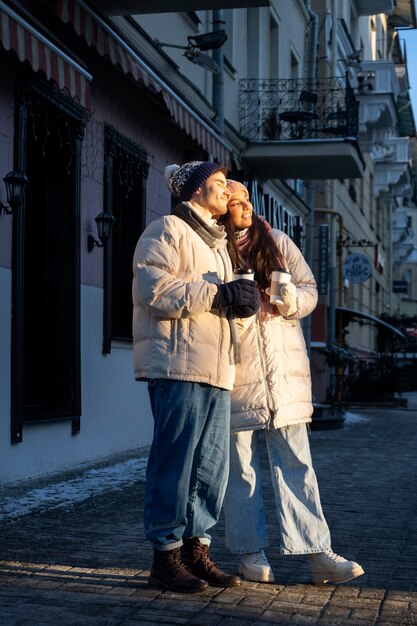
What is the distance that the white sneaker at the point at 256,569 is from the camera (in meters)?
5.03

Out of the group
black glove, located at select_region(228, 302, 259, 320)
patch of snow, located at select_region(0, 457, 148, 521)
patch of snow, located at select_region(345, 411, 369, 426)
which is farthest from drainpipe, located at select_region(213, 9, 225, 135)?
black glove, located at select_region(228, 302, 259, 320)

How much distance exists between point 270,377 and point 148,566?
1.20m

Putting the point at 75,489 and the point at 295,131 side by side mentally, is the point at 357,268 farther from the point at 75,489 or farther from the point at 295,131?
the point at 75,489

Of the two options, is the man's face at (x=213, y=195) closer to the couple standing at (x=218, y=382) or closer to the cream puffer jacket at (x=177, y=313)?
the couple standing at (x=218, y=382)

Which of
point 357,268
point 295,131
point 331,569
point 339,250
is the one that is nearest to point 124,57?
point 331,569

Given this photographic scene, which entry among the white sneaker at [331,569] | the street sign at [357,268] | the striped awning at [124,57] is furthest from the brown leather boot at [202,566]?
the street sign at [357,268]

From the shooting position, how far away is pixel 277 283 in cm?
480

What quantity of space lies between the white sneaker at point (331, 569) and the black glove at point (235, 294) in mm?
1217

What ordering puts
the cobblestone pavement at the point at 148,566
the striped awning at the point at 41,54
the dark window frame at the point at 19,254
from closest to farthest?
the cobblestone pavement at the point at 148,566 < the striped awning at the point at 41,54 < the dark window frame at the point at 19,254

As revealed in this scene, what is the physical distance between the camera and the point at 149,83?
400 inches

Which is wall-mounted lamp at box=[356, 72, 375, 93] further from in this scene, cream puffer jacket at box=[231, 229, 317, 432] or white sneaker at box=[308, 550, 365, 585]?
white sneaker at box=[308, 550, 365, 585]

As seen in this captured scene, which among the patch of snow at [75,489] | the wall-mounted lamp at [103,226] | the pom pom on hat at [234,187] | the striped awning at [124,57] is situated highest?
the striped awning at [124,57]

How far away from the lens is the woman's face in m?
5.02

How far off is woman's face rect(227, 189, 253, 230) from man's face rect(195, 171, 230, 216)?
0.20 feet
